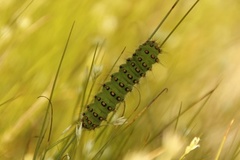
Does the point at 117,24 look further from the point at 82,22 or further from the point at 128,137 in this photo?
the point at 128,137

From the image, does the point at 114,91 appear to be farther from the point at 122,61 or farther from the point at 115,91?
the point at 122,61

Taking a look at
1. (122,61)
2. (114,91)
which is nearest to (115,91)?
(114,91)

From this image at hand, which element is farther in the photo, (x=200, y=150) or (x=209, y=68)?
(x=209, y=68)

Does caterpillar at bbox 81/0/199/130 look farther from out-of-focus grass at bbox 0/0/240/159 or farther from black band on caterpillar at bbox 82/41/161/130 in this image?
out-of-focus grass at bbox 0/0/240/159

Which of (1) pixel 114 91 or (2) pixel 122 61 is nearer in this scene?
(1) pixel 114 91

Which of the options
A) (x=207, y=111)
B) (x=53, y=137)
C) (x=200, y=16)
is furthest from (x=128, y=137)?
(x=200, y=16)

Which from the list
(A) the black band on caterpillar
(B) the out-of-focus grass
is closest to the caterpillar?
(A) the black band on caterpillar

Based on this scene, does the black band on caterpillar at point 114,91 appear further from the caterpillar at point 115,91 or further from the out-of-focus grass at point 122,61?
the out-of-focus grass at point 122,61
